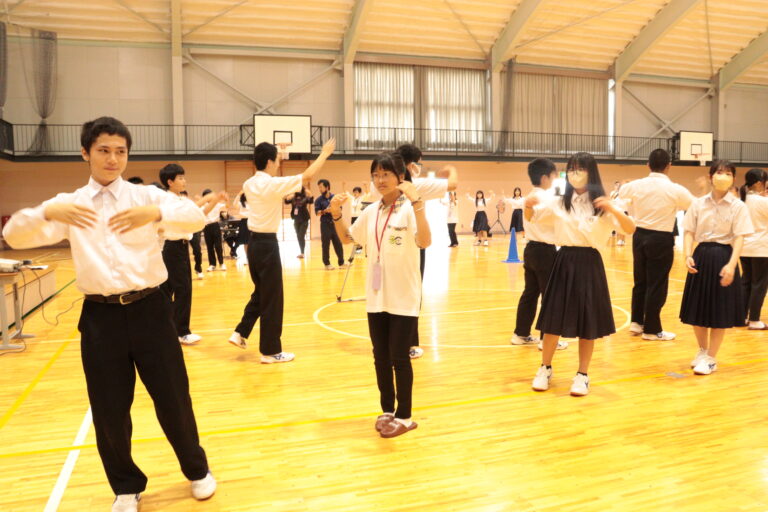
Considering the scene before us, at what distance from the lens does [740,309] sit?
4461mm

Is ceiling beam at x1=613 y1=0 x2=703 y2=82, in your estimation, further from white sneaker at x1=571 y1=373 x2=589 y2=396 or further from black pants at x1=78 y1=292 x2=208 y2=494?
black pants at x1=78 y1=292 x2=208 y2=494

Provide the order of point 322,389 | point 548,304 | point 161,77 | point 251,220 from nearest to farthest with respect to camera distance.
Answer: point 548,304 < point 322,389 < point 251,220 < point 161,77

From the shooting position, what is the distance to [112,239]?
2.40 metres

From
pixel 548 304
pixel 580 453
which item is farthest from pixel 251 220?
pixel 580 453

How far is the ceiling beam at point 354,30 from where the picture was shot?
17.5 metres

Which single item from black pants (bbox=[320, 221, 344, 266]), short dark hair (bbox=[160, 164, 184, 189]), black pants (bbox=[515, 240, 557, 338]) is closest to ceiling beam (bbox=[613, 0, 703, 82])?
black pants (bbox=[320, 221, 344, 266])

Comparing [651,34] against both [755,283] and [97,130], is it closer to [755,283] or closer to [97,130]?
[755,283]

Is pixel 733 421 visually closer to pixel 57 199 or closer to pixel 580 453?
pixel 580 453

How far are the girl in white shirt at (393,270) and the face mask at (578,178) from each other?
120 centimetres

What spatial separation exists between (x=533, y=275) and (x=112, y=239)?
394 centimetres

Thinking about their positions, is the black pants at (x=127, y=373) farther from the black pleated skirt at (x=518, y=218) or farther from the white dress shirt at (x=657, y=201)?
the black pleated skirt at (x=518, y=218)

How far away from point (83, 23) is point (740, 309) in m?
19.1

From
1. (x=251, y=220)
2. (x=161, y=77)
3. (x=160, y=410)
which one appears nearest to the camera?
(x=160, y=410)

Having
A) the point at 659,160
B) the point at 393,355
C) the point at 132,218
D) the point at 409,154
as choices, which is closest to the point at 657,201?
the point at 659,160
